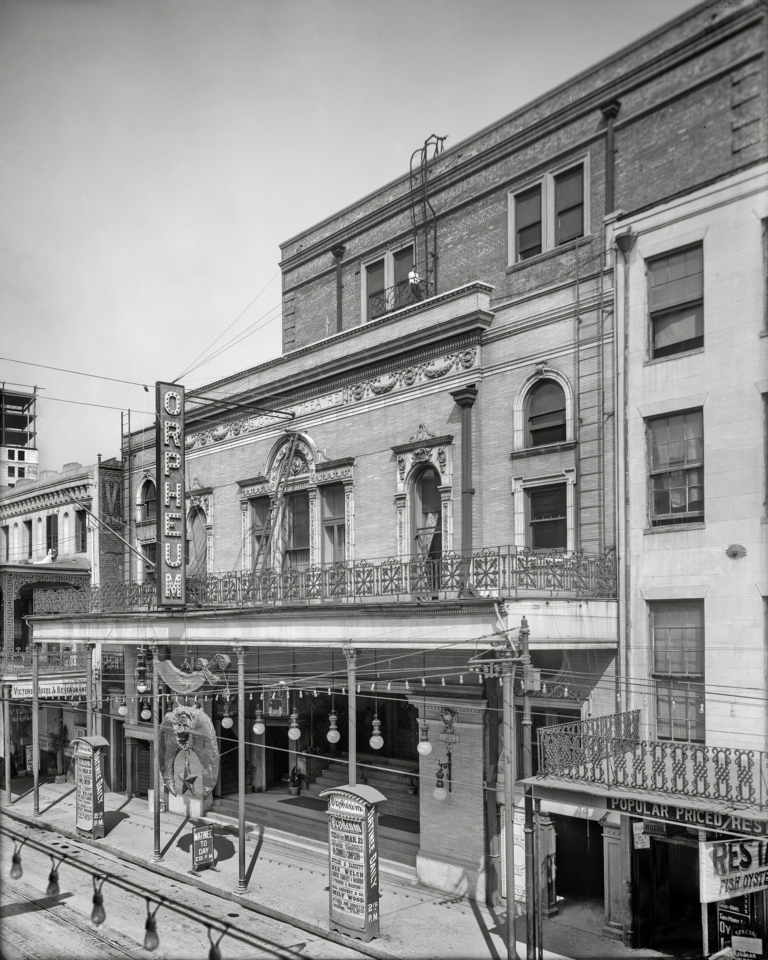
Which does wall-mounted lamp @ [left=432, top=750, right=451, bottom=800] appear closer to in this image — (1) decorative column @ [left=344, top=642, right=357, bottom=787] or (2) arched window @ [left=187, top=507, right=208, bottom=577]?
(1) decorative column @ [left=344, top=642, right=357, bottom=787]

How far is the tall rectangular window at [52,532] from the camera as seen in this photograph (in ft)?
122

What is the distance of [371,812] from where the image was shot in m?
17.6

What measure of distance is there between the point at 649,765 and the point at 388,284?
609 inches

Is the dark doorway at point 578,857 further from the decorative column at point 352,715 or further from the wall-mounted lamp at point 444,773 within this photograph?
the decorative column at point 352,715

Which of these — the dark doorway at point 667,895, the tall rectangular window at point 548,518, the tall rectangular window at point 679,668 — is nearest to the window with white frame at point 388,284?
the tall rectangular window at point 548,518

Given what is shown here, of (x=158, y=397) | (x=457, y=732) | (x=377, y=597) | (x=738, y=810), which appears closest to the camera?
(x=738, y=810)

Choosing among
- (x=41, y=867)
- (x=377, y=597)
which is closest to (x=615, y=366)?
(x=377, y=597)

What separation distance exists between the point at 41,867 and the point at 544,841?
12205mm

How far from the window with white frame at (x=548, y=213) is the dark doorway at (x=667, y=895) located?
501 inches

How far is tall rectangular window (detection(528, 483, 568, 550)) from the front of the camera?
1994 cm

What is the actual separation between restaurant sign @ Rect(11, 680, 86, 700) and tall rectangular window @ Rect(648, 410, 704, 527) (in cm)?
2220

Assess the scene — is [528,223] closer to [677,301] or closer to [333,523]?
[677,301]

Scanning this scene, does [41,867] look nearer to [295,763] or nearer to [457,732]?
[295,763]

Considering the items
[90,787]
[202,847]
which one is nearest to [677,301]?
[202,847]
